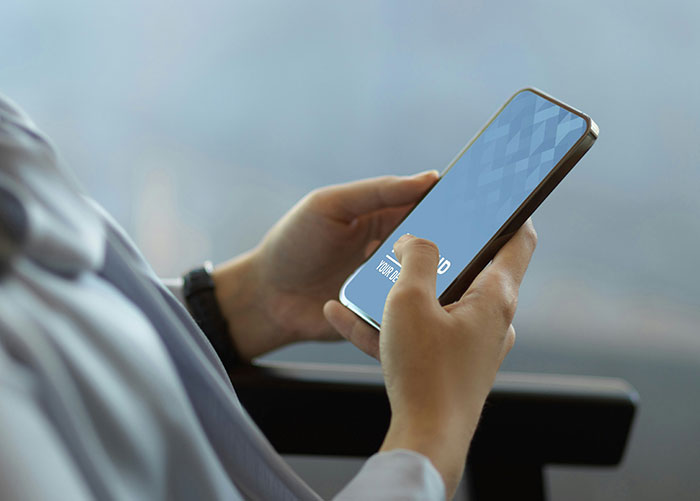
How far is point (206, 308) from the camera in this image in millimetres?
558

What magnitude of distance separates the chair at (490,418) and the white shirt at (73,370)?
22cm

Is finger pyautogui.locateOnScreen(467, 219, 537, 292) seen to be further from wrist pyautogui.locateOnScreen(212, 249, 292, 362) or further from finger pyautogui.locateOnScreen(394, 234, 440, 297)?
wrist pyautogui.locateOnScreen(212, 249, 292, 362)

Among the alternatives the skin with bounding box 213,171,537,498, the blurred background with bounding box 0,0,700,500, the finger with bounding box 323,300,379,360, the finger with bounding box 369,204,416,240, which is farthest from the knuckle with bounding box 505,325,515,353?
the blurred background with bounding box 0,0,700,500

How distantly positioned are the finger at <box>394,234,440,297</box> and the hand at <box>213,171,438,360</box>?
191 mm

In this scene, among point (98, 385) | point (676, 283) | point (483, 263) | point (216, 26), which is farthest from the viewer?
point (216, 26)

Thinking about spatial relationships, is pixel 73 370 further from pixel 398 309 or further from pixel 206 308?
pixel 206 308

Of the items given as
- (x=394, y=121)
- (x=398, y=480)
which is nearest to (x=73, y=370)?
(x=398, y=480)

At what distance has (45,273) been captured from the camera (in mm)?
187

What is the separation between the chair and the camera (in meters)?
0.46

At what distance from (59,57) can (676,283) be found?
1179 millimetres

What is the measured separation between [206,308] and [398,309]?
292mm

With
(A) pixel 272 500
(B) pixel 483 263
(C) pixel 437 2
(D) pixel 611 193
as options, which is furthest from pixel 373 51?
(A) pixel 272 500

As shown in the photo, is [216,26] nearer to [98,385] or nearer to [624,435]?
[624,435]

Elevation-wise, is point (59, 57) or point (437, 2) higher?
point (437, 2)
